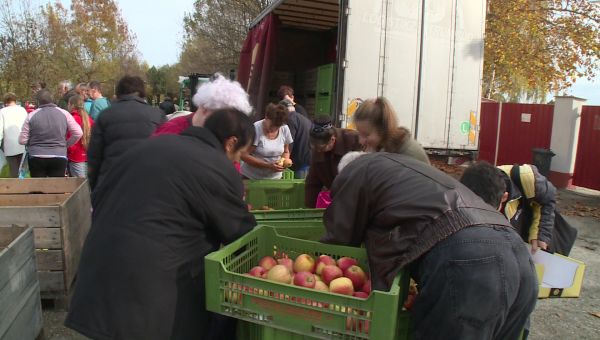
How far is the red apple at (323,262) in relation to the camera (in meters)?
2.16

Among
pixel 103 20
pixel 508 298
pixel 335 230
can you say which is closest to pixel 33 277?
pixel 335 230

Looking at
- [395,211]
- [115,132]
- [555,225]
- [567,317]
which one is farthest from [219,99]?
[567,317]

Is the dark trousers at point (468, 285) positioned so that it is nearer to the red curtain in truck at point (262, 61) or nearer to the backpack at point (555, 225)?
the backpack at point (555, 225)

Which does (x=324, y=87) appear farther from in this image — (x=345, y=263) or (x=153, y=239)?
(x=153, y=239)

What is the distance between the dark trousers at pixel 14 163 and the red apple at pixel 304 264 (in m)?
6.25

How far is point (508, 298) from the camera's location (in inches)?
71.5

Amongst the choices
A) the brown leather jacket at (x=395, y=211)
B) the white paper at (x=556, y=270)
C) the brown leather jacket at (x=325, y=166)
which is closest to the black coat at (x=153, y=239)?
the brown leather jacket at (x=395, y=211)

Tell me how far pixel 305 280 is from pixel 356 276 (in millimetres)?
241

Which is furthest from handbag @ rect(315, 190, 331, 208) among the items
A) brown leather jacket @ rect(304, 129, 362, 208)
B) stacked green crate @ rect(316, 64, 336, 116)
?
stacked green crate @ rect(316, 64, 336, 116)

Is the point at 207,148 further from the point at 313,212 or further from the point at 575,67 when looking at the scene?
the point at 575,67

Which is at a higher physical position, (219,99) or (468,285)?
(219,99)

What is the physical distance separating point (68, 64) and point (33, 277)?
26100 millimetres

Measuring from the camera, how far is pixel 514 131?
44.4ft

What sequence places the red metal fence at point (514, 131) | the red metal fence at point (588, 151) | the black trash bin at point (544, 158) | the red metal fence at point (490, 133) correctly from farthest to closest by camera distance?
the red metal fence at point (490, 133), the red metal fence at point (514, 131), the black trash bin at point (544, 158), the red metal fence at point (588, 151)
